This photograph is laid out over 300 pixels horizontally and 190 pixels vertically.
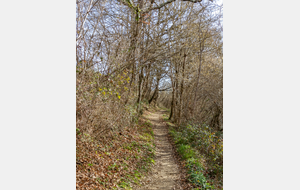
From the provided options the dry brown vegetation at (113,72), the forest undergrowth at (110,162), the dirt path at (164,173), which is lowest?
the dirt path at (164,173)

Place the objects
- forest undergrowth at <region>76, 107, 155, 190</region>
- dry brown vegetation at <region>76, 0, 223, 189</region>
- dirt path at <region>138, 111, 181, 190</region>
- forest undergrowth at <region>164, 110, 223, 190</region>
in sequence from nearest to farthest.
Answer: forest undergrowth at <region>76, 107, 155, 190</region>, dry brown vegetation at <region>76, 0, 223, 189</region>, dirt path at <region>138, 111, 181, 190</region>, forest undergrowth at <region>164, 110, 223, 190</region>

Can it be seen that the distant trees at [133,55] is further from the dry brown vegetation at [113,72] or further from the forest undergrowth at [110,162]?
the forest undergrowth at [110,162]

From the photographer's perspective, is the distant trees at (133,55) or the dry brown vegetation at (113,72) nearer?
the dry brown vegetation at (113,72)

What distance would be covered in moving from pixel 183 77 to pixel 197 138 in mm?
4936

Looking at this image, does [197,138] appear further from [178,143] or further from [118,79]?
[118,79]

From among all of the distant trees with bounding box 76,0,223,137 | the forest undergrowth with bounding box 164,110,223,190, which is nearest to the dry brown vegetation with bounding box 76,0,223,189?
the distant trees with bounding box 76,0,223,137

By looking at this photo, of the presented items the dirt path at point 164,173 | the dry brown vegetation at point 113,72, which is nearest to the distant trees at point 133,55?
the dry brown vegetation at point 113,72

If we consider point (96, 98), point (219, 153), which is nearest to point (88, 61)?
point (96, 98)

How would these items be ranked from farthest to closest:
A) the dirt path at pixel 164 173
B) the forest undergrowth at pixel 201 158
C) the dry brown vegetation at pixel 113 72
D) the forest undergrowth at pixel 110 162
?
the forest undergrowth at pixel 201 158
the dirt path at pixel 164 173
the dry brown vegetation at pixel 113 72
the forest undergrowth at pixel 110 162

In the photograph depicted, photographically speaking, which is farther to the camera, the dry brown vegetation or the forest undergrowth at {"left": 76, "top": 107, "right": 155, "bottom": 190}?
the dry brown vegetation

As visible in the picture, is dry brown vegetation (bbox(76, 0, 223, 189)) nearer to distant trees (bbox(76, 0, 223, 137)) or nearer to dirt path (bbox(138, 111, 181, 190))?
distant trees (bbox(76, 0, 223, 137))

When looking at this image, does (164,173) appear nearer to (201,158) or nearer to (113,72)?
(201,158)

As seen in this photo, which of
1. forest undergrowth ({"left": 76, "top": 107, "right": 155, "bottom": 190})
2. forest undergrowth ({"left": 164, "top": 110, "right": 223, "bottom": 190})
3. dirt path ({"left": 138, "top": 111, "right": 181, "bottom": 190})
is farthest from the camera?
forest undergrowth ({"left": 164, "top": 110, "right": 223, "bottom": 190})

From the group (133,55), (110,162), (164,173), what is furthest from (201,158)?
(133,55)
